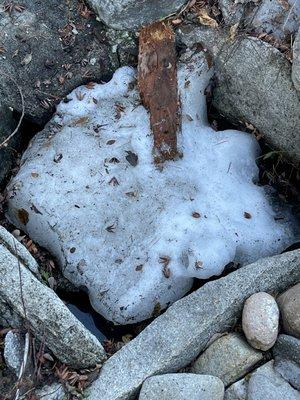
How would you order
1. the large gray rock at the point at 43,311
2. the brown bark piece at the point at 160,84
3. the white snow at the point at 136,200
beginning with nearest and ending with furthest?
the large gray rock at the point at 43,311 → the brown bark piece at the point at 160,84 → the white snow at the point at 136,200

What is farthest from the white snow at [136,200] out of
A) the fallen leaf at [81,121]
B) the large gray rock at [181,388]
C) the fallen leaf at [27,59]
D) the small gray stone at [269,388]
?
the small gray stone at [269,388]

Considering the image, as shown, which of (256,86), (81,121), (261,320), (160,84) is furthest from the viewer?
(81,121)

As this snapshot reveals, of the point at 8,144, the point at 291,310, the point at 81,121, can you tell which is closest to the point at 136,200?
the point at 81,121

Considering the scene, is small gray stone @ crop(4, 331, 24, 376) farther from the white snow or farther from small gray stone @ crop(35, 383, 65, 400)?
the white snow

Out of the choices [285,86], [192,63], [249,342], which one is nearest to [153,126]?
[192,63]

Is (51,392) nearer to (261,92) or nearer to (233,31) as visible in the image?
(261,92)

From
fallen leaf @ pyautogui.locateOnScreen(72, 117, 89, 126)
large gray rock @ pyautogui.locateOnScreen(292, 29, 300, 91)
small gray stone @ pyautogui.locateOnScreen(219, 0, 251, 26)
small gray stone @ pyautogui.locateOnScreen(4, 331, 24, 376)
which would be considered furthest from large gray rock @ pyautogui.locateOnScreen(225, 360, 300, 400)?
small gray stone @ pyautogui.locateOnScreen(219, 0, 251, 26)

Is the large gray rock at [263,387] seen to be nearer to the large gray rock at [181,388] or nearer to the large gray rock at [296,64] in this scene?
the large gray rock at [181,388]
